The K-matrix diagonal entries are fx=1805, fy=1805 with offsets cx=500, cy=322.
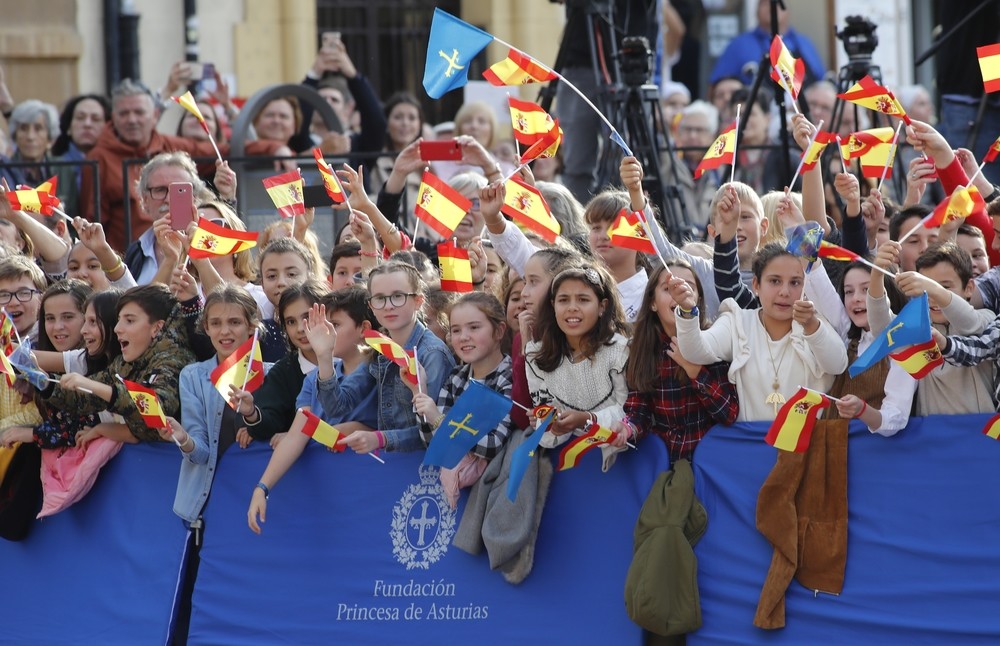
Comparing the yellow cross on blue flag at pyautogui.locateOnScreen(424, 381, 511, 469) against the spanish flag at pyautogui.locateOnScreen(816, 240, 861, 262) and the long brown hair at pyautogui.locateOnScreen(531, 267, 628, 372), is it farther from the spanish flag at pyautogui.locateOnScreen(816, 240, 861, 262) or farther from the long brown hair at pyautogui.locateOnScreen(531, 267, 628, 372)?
the spanish flag at pyautogui.locateOnScreen(816, 240, 861, 262)

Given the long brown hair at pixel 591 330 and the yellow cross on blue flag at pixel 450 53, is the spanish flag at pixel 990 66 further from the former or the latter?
the yellow cross on blue flag at pixel 450 53

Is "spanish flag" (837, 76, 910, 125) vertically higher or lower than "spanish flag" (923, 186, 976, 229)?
higher

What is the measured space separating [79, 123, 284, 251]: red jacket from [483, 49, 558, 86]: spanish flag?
359 centimetres

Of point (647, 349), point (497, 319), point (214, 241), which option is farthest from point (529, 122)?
point (647, 349)

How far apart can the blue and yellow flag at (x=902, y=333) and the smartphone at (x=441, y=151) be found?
2602mm

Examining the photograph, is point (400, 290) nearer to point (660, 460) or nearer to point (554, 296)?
point (554, 296)

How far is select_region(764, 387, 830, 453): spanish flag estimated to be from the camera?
21.6 feet

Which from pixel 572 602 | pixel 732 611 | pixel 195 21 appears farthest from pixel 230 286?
pixel 195 21

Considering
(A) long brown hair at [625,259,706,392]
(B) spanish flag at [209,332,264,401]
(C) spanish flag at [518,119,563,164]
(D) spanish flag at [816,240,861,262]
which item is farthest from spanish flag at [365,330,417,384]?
(D) spanish flag at [816,240,861,262]

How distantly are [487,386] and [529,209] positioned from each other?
44.7 inches

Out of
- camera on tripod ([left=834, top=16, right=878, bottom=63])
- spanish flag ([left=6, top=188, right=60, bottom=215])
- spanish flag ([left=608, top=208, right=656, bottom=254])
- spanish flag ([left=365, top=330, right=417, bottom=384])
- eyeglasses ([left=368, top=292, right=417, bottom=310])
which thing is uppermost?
camera on tripod ([left=834, top=16, right=878, bottom=63])

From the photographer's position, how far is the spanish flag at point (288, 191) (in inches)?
353

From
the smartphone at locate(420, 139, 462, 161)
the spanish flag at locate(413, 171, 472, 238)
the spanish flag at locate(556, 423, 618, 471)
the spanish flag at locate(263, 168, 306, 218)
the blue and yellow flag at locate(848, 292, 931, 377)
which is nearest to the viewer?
→ the blue and yellow flag at locate(848, 292, 931, 377)

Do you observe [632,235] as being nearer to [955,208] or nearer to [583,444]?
[583,444]
